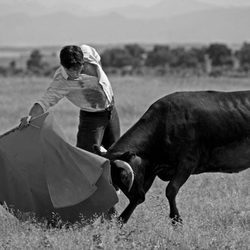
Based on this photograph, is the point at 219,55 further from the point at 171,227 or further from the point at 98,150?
the point at 171,227

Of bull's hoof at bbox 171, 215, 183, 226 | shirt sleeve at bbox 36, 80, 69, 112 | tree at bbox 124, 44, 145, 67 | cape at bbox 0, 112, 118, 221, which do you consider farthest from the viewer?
tree at bbox 124, 44, 145, 67

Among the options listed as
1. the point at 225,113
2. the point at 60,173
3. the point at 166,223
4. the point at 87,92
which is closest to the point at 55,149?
the point at 60,173

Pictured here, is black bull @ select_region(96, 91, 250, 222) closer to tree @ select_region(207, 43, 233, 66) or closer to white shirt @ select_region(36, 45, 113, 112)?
white shirt @ select_region(36, 45, 113, 112)

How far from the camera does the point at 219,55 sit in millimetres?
90500

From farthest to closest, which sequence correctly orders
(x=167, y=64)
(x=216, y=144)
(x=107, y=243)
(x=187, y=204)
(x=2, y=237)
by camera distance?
(x=167, y=64) < (x=187, y=204) < (x=216, y=144) < (x=2, y=237) < (x=107, y=243)

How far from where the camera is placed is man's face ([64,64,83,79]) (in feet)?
27.6

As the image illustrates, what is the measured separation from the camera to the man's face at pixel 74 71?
27.6 feet

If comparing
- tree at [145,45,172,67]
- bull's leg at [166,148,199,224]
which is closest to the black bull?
bull's leg at [166,148,199,224]

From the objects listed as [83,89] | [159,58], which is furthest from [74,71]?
[159,58]

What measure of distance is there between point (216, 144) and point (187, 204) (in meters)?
1.30

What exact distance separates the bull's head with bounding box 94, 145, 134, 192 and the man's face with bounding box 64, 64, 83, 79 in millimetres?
794

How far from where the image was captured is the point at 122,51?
101 m

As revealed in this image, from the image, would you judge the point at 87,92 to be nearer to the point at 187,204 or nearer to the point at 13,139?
the point at 13,139

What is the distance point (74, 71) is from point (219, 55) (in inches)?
3272
